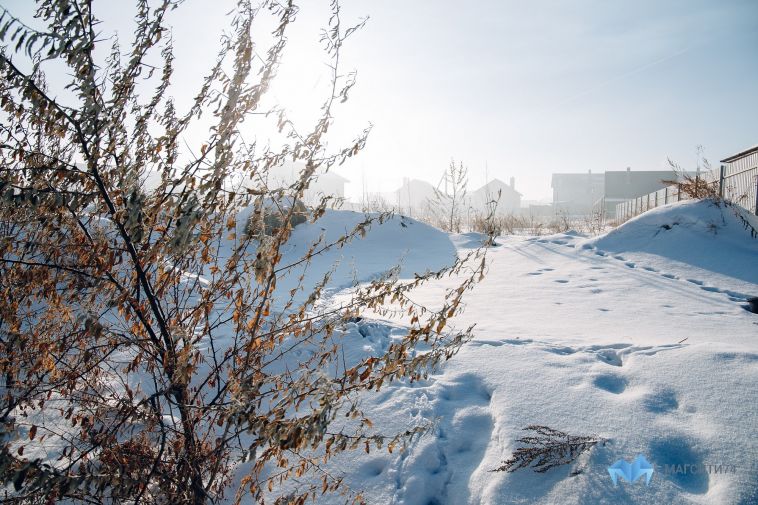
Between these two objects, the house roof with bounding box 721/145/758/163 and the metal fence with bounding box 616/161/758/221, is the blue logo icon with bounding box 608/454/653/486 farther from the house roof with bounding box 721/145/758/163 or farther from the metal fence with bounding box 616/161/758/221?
the house roof with bounding box 721/145/758/163

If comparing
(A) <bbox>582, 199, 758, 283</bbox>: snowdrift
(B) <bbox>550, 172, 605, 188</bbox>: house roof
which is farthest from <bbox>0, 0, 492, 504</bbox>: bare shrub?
(B) <bbox>550, 172, 605, 188</bbox>: house roof

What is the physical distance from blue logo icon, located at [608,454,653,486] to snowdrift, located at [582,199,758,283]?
5468mm

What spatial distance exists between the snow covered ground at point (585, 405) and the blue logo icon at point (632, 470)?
28mm

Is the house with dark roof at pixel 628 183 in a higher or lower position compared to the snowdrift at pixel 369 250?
higher

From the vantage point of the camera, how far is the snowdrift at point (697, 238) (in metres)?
6.76

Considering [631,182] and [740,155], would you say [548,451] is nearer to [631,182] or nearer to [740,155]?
[740,155]

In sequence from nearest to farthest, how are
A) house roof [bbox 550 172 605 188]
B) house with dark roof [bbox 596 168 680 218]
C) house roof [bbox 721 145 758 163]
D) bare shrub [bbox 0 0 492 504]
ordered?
bare shrub [bbox 0 0 492 504] → house roof [bbox 721 145 758 163] → house with dark roof [bbox 596 168 680 218] → house roof [bbox 550 172 605 188]

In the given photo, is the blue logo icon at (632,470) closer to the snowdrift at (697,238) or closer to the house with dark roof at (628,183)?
the snowdrift at (697,238)

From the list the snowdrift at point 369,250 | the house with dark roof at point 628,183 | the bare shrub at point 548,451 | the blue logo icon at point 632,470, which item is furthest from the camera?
the house with dark roof at point 628,183

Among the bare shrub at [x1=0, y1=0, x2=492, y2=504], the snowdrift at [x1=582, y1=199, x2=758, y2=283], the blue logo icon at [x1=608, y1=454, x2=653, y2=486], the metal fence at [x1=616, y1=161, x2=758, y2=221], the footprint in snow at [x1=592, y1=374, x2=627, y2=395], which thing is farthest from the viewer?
the metal fence at [x1=616, y1=161, x2=758, y2=221]

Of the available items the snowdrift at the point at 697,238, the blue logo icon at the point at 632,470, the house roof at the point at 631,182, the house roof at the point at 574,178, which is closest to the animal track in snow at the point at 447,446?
the blue logo icon at the point at 632,470

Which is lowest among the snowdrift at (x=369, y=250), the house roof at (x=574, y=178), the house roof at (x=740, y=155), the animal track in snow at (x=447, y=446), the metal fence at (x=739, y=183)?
the animal track in snow at (x=447, y=446)

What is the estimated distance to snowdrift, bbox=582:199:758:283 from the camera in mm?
6758

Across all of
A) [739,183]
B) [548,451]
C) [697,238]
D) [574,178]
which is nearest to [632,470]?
[548,451]
